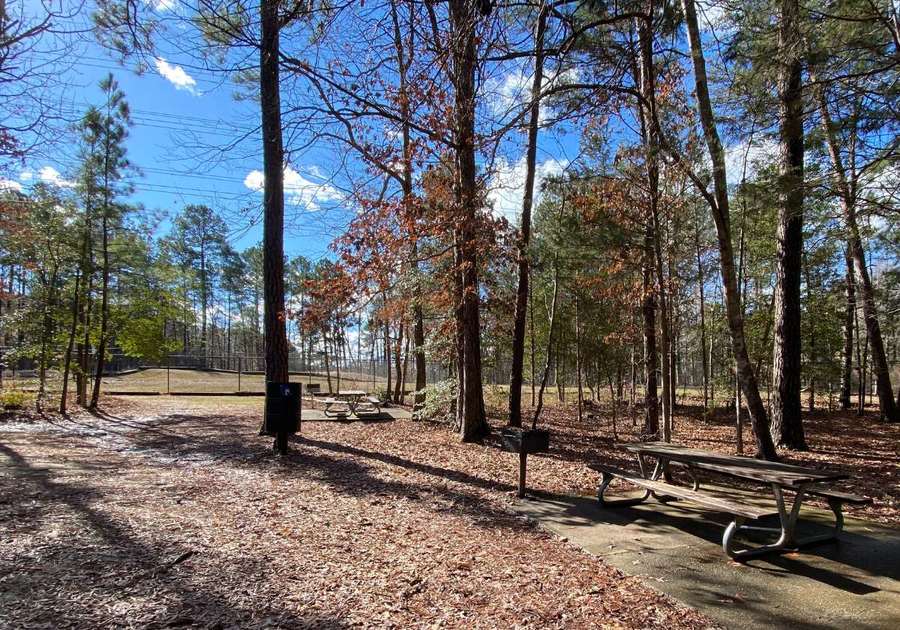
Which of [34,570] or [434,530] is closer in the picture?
[34,570]

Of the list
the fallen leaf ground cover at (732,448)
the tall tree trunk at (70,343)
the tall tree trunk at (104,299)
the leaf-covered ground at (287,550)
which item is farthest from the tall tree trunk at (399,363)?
the tall tree trunk at (70,343)

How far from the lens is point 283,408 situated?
24.0 feet

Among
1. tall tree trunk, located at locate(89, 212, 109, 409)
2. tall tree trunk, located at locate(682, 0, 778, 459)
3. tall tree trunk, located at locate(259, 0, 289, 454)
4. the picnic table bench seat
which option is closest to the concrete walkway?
the picnic table bench seat

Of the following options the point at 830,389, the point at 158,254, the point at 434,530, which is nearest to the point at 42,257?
the point at 158,254

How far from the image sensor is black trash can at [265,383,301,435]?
287 inches

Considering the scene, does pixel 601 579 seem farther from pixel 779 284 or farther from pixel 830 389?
pixel 830 389

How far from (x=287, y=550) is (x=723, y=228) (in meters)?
5.65

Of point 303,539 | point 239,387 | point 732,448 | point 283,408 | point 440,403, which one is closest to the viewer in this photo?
point 303,539

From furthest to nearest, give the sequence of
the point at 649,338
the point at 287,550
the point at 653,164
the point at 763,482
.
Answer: the point at 649,338 → the point at 653,164 → the point at 763,482 → the point at 287,550

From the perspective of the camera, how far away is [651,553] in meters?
3.75

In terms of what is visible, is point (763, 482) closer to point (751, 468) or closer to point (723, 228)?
point (751, 468)

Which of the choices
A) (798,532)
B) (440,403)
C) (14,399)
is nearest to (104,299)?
(14,399)

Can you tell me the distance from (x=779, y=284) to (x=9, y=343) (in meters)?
19.7

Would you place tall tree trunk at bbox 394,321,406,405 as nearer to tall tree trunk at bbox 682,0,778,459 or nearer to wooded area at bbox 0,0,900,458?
wooded area at bbox 0,0,900,458
